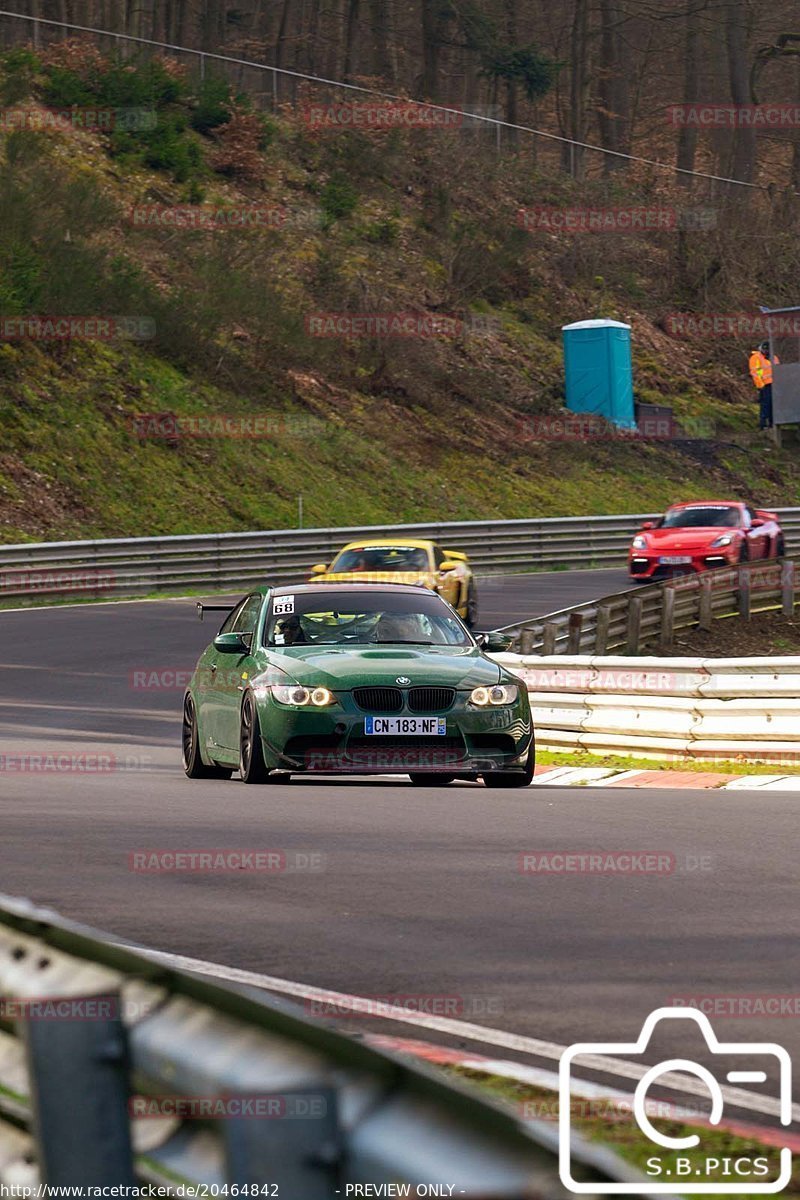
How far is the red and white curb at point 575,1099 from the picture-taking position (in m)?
4.58

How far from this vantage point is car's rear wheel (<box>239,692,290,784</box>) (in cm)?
1276

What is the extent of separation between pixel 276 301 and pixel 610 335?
31.8 feet

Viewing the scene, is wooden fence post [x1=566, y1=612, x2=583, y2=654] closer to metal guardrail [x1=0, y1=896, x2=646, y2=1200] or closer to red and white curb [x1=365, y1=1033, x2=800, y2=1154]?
red and white curb [x1=365, y1=1033, x2=800, y2=1154]

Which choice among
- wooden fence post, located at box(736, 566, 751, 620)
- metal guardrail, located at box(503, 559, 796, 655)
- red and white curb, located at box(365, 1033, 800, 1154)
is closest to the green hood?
red and white curb, located at box(365, 1033, 800, 1154)

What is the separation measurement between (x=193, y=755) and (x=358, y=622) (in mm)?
1707

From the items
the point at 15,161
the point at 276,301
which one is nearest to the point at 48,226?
the point at 15,161

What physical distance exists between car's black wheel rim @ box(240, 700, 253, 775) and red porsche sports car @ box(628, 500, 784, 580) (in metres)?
18.5

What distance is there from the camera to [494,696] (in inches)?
504

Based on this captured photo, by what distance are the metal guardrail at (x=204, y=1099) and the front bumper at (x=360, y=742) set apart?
351 inches

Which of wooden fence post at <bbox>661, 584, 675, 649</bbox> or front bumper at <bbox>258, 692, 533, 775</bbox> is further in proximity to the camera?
wooden fence post at <bbox>661, 584, 675, 649</bbox>

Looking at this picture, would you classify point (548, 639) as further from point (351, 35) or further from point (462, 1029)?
point (351, 35)

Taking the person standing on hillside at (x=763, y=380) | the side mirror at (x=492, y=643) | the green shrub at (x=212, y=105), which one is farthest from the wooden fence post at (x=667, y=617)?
the green shrub at (x=212, y=105)

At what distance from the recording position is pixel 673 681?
1595cm

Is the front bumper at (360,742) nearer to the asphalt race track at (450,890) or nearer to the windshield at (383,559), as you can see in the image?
the asphalt race track at (450,890)
